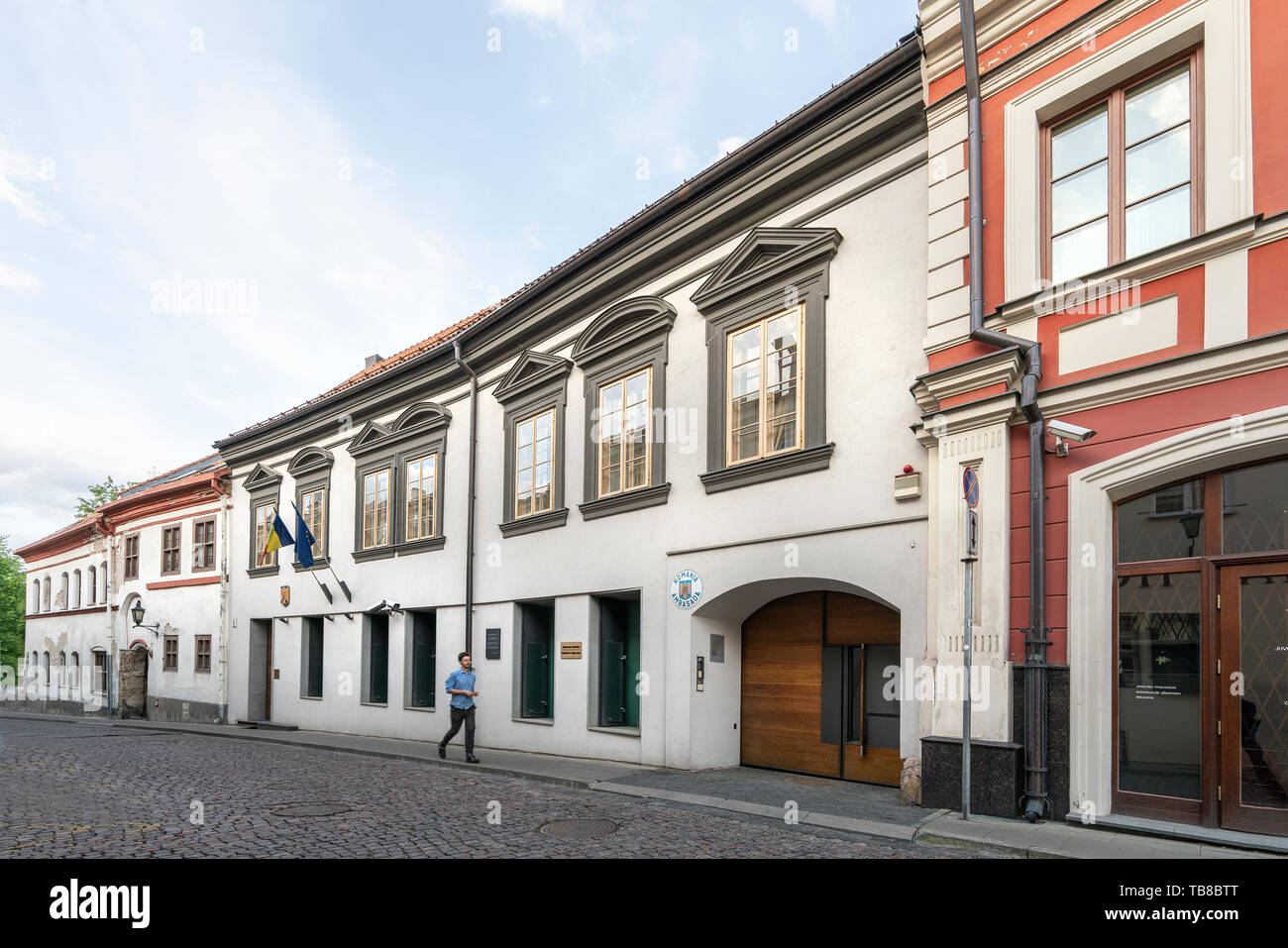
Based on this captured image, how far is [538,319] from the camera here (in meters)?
17.3

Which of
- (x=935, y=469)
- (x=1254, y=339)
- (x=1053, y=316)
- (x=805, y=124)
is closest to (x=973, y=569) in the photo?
(x=935, y=469)

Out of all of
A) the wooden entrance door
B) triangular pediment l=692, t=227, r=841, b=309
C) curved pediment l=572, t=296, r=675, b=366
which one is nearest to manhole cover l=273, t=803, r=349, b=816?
curved pediment l=572, t=296, r=675, b=366

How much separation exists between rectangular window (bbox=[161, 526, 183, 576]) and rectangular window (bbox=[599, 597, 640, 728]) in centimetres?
1888

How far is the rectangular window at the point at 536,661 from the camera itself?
16.9 metres

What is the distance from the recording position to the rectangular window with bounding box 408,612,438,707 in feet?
65.4

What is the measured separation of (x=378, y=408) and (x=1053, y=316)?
1616cm

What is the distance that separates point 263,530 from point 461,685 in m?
12.9

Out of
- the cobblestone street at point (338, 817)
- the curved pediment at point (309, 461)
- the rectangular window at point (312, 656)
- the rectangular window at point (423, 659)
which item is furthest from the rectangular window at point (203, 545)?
the cobblestone street at point (338, 817)

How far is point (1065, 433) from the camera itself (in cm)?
884

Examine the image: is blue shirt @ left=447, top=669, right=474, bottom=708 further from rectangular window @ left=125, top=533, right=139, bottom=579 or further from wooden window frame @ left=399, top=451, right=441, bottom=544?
rectangular window @ left=125, top=533, right=139, bottom=579

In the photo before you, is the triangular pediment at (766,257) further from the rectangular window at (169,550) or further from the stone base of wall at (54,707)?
the stone base of wall at (54,707)

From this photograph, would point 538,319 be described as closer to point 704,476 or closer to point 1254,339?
point 704,476

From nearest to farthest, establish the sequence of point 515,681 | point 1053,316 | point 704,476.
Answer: point 1053,316 < point 704,476 < point 515,681
